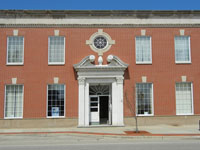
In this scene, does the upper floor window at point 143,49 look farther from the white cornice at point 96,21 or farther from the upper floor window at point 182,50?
the upper floor window at point 182,50

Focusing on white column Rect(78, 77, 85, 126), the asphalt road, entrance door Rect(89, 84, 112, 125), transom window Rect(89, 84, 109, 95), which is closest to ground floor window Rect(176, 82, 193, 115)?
entrance door Rect(89, 84, 112, 125)

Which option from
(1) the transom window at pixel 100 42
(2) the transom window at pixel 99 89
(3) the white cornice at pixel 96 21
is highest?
(3) the white cornice at pixel 96 21

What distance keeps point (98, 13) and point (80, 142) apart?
404 inches

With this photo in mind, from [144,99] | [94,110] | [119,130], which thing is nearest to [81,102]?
[94,110]

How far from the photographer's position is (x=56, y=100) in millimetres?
19562

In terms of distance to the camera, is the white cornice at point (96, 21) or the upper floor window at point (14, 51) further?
the white cornice at point (96, 21)

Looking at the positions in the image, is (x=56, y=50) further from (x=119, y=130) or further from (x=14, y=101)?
(x=119, y=130)

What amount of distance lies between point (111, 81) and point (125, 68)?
1.35 m

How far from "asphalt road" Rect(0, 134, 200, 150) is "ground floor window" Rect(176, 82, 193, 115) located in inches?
220

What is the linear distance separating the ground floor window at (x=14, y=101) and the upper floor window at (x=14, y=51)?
1856 millimetres

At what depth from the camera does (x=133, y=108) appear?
64.4ft

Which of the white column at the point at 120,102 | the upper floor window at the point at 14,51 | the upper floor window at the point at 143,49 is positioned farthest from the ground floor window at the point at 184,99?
the upper floor window at the point at 14,51

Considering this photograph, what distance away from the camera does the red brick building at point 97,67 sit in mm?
19344

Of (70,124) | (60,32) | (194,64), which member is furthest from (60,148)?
(194,64)
